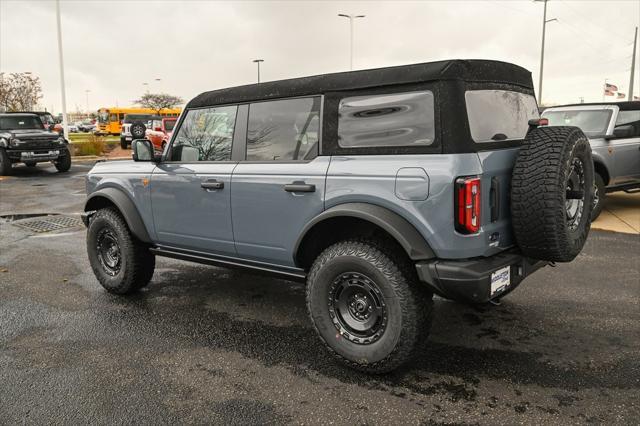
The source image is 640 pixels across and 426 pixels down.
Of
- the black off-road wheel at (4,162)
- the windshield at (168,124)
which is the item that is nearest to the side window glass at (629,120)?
the black off-road wheel at (4,162)

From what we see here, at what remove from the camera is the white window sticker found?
2896 mm

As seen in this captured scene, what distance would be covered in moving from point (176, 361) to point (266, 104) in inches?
75.2

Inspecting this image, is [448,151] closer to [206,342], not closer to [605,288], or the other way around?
[206,342]

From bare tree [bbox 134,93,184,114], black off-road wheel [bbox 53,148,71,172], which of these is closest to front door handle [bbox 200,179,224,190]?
black off-road wheel [bbox 53,148,71,172]

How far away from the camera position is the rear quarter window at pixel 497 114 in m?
3.02

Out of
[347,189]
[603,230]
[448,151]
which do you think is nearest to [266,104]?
[347,189]

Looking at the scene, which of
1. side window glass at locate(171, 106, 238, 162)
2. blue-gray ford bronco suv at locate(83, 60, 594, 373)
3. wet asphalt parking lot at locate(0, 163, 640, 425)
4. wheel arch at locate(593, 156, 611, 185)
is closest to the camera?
wet asphalt parking lot at locate(0, 163, 640, 425)

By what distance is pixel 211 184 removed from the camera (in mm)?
3859

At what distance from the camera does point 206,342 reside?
145 inches

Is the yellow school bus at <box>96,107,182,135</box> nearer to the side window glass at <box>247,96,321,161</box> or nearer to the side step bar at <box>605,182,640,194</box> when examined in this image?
the side step bar at <box>605,182,640,194</box>

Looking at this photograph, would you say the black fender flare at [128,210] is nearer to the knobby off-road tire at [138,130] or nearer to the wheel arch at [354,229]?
the wheel arch at [354,229]

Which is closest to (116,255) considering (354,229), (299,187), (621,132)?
(299,187)

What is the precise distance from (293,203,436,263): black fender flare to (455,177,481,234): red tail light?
229 millimetres

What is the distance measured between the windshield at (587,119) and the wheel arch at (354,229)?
6.49m
